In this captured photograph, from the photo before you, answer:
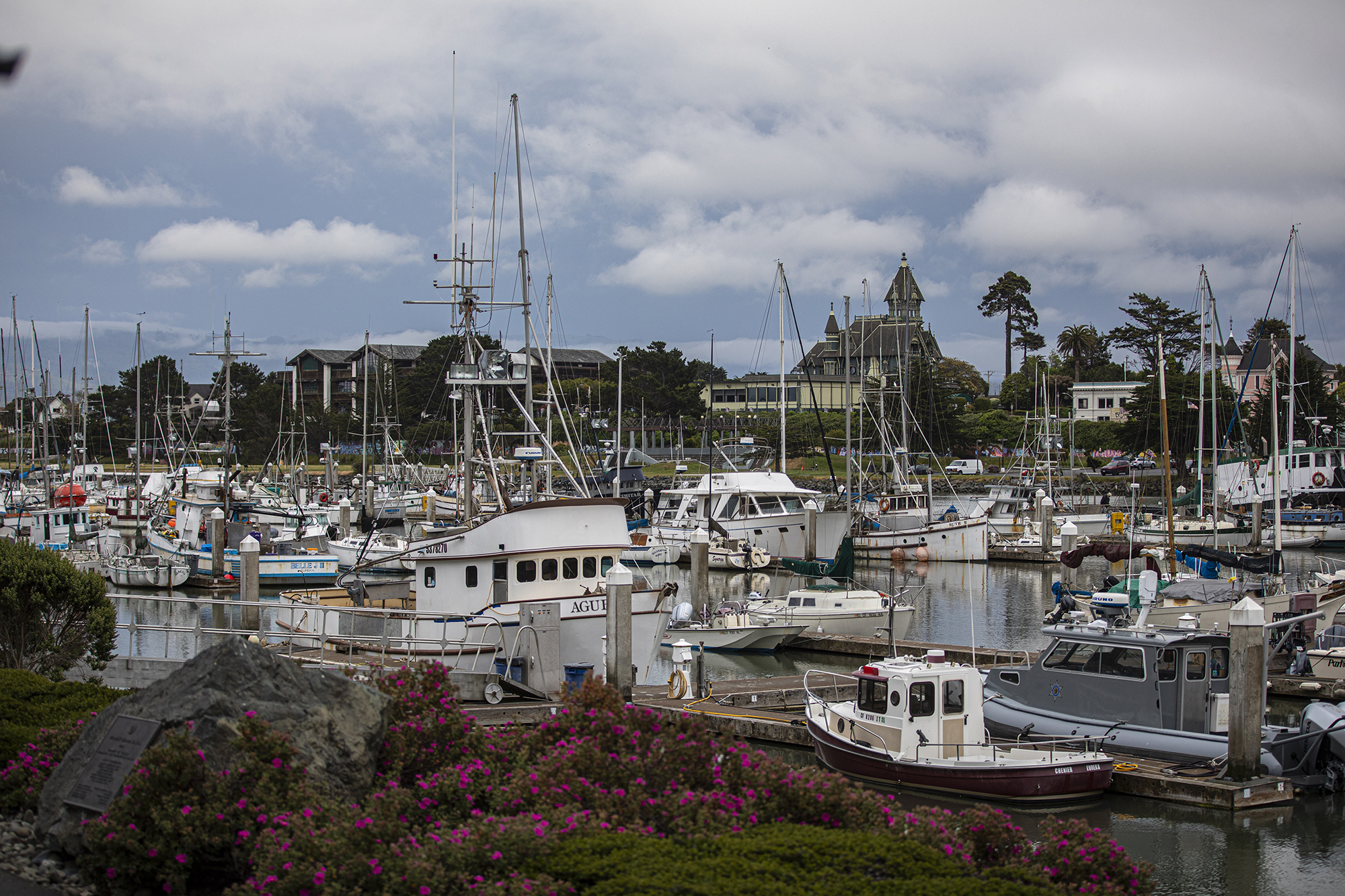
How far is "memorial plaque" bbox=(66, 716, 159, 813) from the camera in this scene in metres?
9.77

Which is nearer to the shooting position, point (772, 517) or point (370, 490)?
point (772, 517)

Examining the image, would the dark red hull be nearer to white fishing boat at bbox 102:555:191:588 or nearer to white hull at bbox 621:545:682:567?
white hull at bbox 621:545:682:567

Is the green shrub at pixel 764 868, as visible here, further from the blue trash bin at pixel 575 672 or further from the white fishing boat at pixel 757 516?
the white fishing boat at pixel 757 516

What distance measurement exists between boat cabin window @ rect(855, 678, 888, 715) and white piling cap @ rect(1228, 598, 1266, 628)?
492 cm

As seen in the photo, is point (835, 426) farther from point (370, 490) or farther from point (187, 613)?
point (187, 613)

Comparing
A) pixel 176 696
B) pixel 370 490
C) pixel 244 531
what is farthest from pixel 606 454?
pixel 176 696

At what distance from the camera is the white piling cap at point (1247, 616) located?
1529 cm

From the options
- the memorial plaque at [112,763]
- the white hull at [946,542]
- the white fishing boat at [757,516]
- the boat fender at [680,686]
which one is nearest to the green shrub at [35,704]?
the memorial plaque at [112,763]

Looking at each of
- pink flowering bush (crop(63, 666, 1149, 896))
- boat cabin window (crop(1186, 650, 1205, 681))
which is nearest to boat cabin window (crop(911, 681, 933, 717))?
boat cabin window (crop(1186, 650, 1205, 681))

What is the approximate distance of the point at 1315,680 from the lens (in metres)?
22.8

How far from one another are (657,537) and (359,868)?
42576mm

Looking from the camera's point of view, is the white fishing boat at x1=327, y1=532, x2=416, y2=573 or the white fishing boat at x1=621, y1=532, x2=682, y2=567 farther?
the white fishing boat at x1=621, y1=532, x2=682, y2=567

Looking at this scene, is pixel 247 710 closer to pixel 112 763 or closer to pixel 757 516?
pixel 112 763

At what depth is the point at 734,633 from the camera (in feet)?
93.3
